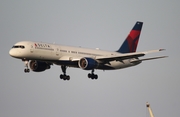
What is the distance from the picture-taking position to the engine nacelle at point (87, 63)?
235 ft

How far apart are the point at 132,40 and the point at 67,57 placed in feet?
70.3

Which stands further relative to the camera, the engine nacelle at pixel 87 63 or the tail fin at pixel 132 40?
the tail fin at pixel 132 40

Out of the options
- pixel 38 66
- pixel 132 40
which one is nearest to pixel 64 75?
pixel 38 66

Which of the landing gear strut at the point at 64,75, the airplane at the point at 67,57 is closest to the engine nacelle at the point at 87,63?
the airplane at the point at 67,57

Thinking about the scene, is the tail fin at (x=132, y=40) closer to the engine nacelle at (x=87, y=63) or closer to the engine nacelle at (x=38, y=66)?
the engine nacelle at (x=87, y=63)

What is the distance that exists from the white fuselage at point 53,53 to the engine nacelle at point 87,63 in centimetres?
112

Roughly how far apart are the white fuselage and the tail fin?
29.2 feet

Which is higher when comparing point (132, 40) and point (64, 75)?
point (132, 40)

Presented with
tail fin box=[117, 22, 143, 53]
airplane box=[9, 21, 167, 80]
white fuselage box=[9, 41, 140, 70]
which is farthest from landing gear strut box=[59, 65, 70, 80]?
tail fin box=[117, 22, 143, 53]

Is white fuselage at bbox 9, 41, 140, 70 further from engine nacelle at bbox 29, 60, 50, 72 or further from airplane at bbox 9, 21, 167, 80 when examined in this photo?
engine nacelle at bbox 29, 60, 50, 72

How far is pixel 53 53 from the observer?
71438 mm

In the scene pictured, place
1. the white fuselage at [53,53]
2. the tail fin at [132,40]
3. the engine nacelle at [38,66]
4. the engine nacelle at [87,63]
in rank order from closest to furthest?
1. the white fuselage at [53,53]
2. the engine nacelle at [87,63]
3. the engine nacelle at [38,66]
4. the tail fin at [132,40]

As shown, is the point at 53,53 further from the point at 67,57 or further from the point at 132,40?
the point at 132,40

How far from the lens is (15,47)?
70.1 m
